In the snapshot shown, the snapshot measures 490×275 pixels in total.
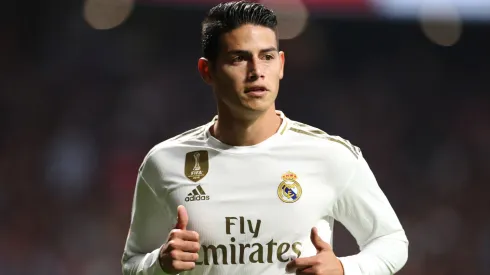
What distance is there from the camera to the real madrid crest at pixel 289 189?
98.6 inches

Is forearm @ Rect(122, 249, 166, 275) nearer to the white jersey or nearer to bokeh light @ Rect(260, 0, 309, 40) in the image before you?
the white jersey

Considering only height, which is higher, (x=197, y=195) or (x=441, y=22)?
(x=441, y=22)

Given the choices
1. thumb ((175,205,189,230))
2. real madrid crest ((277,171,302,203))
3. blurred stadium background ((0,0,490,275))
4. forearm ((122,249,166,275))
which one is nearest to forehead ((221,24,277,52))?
real madrid crest ((277,171,302,203))

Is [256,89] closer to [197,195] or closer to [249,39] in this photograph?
[249,39]

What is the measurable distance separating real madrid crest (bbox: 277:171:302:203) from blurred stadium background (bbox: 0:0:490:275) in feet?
16.8

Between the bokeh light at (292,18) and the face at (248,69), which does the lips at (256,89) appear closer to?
the face at (248,69)

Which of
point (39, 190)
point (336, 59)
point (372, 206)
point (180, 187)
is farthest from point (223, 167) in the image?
point (336, 59)

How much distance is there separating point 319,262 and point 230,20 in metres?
0.85

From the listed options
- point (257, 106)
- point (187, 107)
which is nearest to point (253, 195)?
point (257, 106)

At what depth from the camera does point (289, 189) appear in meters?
2.52

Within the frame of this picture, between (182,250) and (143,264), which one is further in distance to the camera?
(143,264)

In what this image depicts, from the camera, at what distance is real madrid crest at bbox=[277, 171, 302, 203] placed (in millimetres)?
2504

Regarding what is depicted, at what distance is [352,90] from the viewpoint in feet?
30.5

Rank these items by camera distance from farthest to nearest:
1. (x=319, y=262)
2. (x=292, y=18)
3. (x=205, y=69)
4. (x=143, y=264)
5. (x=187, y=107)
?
→ (x=292, y=18) → (x=187, y=107) → (x=205, y=69) → (x=143, y=264) → (x=319, y=262)
